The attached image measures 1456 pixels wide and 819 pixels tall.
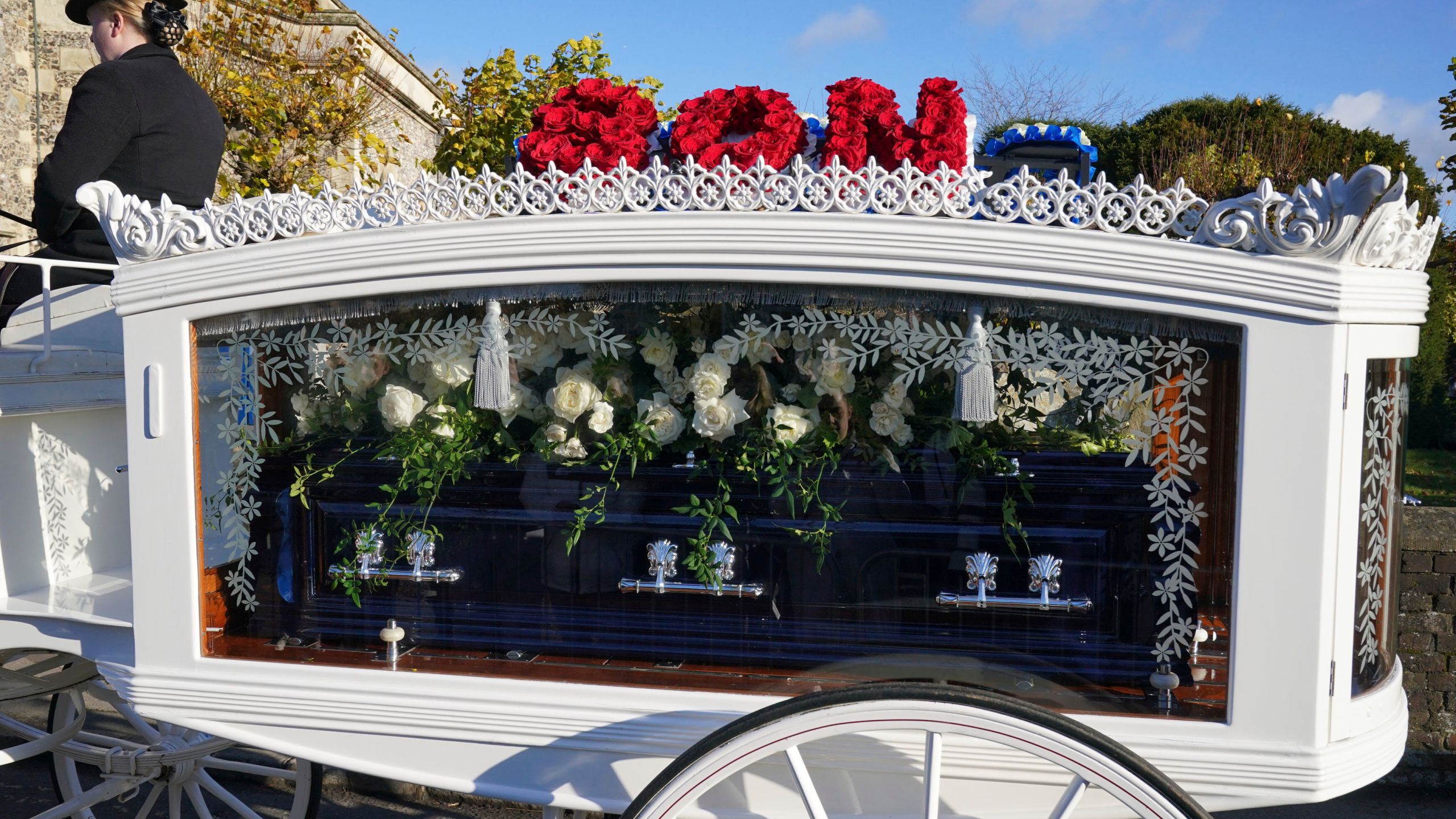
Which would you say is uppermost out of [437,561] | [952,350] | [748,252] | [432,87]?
[432,87]

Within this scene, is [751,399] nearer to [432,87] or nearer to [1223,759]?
[1223,759]

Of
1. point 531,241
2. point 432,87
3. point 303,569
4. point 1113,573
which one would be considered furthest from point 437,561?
point 432,87

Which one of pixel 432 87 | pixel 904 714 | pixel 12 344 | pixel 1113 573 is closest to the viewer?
pixel 904 714

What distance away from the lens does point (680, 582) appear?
1672mm

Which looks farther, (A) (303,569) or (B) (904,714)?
(A) (303,569)

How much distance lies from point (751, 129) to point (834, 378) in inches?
19.5

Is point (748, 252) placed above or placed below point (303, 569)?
above

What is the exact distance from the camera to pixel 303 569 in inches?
71.2

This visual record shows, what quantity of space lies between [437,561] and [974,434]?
0.97 metres

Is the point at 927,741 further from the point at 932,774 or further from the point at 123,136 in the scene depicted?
the point at 123,136

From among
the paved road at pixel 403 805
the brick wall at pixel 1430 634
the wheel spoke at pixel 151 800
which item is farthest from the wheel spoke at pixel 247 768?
the brick wall at pixel 1430 634

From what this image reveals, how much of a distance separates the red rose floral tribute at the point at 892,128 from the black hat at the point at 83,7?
197 cm

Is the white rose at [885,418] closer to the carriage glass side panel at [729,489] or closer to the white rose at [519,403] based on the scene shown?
the carriage glass side panel at [729,489]

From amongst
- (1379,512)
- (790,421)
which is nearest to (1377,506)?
(1379,512)
